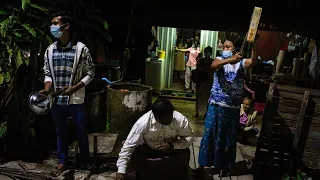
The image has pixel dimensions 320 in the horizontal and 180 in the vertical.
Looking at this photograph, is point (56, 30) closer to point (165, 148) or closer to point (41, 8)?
point (41, 8)

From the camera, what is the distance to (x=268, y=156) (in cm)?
535

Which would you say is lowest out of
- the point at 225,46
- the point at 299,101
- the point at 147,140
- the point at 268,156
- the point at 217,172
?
the point at 217,172

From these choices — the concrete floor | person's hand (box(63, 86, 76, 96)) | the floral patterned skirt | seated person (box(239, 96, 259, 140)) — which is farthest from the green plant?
seated person (box(239, 96, 259, 140))

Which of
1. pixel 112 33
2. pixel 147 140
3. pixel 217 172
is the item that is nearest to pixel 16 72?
pixel 147 140

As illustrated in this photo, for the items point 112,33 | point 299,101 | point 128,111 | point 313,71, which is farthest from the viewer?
point 112,33

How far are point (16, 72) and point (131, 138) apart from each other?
10.00 feet

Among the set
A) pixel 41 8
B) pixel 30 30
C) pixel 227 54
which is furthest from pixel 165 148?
pixel 41 8

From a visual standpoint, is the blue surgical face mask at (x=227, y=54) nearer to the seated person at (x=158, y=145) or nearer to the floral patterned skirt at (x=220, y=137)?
the floral patterned skirt at (x=220, y=137)

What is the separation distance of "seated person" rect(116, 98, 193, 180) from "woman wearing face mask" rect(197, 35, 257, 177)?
35.5 inches

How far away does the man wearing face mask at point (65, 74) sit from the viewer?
14.8ft

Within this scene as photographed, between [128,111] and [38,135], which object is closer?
[38,135]

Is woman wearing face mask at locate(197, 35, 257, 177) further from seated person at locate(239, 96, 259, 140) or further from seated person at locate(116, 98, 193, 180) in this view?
seated person at locate(239, 96, 259, 140)

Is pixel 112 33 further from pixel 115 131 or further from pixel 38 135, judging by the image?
pixel 38 135

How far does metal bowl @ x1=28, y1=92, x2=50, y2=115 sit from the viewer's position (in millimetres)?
4664
